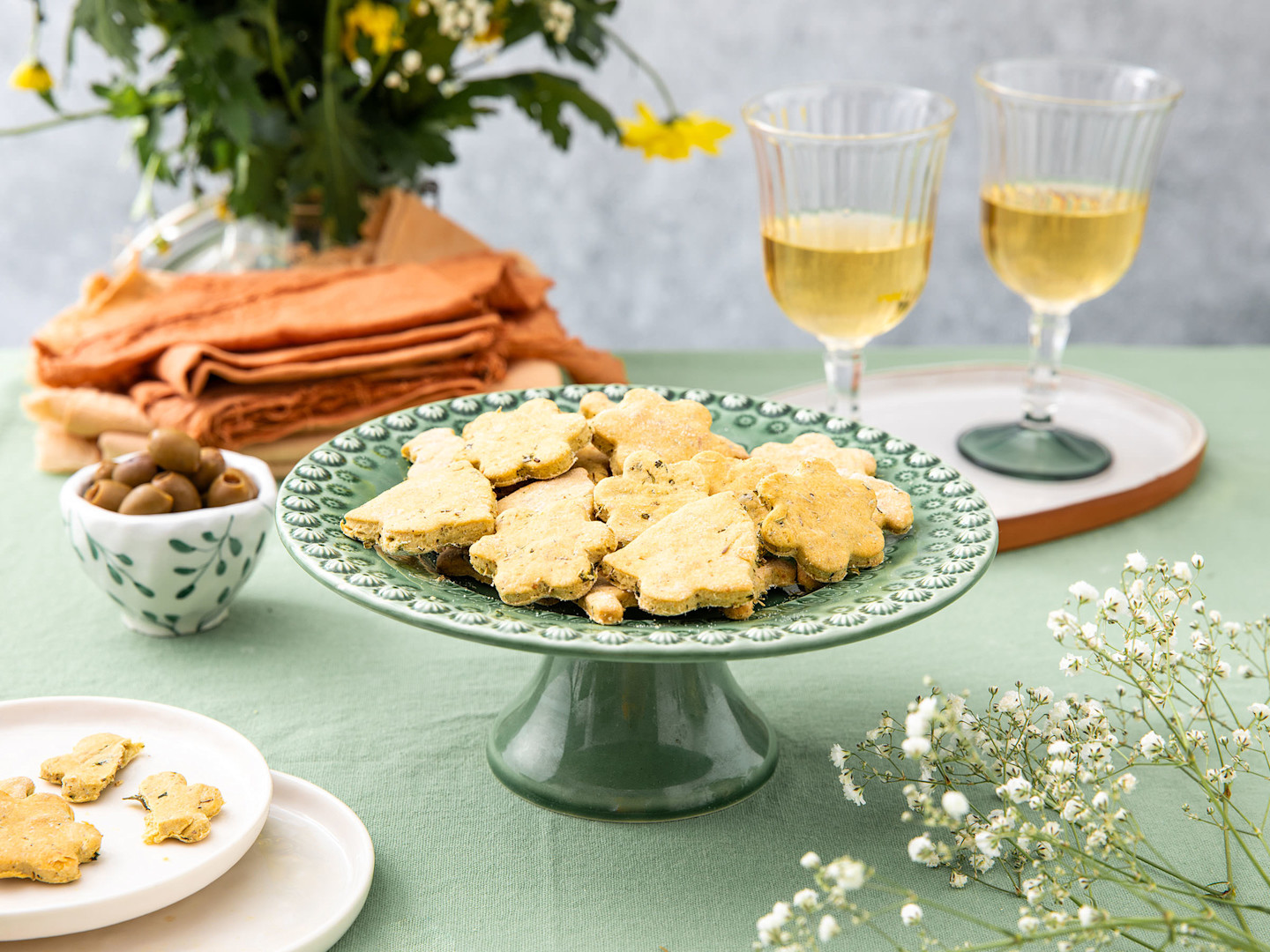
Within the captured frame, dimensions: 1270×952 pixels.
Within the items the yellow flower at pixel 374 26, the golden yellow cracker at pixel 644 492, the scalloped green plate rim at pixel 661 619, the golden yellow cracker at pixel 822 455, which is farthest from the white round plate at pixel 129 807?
the yellow flower at pixel 374 26

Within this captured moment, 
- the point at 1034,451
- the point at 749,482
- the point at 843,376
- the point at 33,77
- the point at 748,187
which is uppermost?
the point at 33,77

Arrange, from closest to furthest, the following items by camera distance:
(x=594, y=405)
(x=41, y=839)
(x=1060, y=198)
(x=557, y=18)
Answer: (x=41, y=839) < (x=594, y=405) < (x=1060, y=198) < (x=557, y=18)

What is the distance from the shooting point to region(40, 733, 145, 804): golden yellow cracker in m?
0.70

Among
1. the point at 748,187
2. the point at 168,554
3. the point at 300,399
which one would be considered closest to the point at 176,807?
the point at 168,554

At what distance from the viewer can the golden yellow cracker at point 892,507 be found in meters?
0.76

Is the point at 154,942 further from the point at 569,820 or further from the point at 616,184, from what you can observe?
the point at 616,184

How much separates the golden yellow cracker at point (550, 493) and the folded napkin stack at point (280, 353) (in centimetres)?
55

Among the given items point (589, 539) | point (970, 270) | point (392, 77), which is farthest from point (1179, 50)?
point (589, 539)

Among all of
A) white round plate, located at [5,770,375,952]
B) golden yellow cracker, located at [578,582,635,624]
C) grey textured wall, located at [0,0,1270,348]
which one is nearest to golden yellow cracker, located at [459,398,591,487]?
golden yellow cracker, located at [578,582,635,624]

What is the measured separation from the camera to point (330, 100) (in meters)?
1.41

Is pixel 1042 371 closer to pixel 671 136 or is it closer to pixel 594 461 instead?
pixel 671 136

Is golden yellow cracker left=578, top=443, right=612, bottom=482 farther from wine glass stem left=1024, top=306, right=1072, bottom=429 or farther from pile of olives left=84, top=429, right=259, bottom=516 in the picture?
wine glass stem left=1024, top=306, right=1072, bottom=429

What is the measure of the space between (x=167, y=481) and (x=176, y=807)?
34cm

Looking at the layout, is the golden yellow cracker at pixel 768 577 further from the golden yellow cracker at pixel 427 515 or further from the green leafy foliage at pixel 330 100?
the green leafy foliage at pixel 330 100
